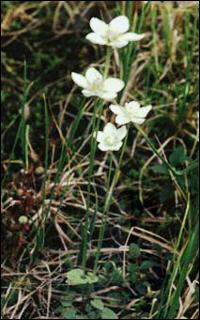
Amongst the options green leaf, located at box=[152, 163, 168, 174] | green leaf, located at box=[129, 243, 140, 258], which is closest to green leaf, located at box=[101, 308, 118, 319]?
green leaf, located at box=[129, 243, 140, 258]

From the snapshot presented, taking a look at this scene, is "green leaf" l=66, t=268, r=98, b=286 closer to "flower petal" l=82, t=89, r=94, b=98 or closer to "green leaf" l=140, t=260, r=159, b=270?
"green leaf" l=140, t=260, r=159, b=270

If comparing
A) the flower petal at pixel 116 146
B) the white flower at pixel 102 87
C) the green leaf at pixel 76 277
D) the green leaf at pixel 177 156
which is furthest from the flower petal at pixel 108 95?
the green leaf at pixel 177 156

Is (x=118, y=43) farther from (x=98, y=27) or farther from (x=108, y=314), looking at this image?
(x=108, y=314)

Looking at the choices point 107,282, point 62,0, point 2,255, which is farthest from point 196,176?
point 62,0

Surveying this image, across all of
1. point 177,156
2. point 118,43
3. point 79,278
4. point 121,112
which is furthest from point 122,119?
point 177,156

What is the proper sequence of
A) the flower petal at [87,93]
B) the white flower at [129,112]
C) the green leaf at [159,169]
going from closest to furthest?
1. the flower petal at [87,93]
2. the white flower at [129,112]
3. the green leaf at [159,169]

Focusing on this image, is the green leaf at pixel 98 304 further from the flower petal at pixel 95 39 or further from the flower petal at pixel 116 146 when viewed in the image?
the flower petal at pixel 95 39
